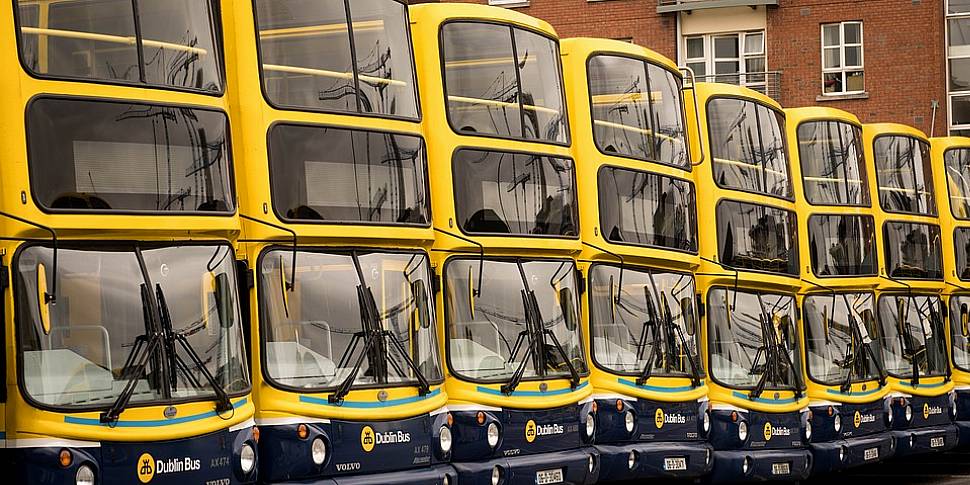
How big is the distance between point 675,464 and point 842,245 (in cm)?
583

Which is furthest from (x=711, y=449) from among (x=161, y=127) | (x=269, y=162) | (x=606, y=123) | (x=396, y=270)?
(x=161, y=127)

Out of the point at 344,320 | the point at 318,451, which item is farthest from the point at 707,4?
the point at 318,451

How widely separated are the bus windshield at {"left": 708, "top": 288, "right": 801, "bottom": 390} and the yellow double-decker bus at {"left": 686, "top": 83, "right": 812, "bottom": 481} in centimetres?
1

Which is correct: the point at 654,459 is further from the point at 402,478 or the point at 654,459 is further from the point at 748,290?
the point at 402,478

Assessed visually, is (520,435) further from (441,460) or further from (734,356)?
(734,356)

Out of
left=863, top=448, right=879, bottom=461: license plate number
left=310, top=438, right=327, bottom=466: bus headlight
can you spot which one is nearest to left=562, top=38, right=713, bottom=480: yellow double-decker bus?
left=863, top=448, right=879, bottom=461: license plate number

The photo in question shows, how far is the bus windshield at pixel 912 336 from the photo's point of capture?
22609 mm

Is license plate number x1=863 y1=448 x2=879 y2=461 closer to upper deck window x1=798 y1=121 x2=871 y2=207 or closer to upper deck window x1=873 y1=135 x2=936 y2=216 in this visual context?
upper deck window x1=798 y1=121 x2=871 y2=207

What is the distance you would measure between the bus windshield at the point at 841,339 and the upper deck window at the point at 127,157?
1089cm

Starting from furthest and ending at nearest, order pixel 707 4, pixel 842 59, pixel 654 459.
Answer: pixel 842 59 → pixel 707 4 → pixel 654 459

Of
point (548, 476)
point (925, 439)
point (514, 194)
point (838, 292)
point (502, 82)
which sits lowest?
point (925, 439)

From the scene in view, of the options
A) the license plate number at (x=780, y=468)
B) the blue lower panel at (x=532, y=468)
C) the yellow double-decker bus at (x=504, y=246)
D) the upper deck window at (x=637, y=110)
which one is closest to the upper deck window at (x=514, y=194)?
the yellow double-decker bus at (x=504, y=246)

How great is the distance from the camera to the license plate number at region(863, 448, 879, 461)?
21344mm

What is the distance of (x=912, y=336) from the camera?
23.2m
